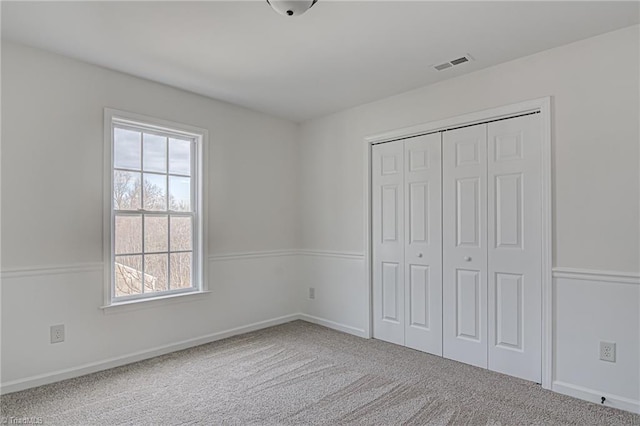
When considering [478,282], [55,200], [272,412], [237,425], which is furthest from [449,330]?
[55,200]

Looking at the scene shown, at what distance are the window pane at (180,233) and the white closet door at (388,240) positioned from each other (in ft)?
6.32

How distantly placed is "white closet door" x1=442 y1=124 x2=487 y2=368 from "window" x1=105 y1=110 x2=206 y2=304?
242 centimetres

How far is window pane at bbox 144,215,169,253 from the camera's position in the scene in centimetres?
345

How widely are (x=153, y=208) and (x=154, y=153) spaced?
52cm

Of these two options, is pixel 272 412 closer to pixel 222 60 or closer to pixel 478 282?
pixel 478 282

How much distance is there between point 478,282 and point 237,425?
220 centimetres

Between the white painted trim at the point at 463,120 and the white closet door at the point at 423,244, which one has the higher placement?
the white painted trim at the point at 463,120

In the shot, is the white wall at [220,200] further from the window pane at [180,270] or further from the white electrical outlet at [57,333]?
the window pane at [180,270]

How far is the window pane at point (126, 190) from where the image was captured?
3258mm

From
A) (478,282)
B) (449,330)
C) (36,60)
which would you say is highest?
(36,60)

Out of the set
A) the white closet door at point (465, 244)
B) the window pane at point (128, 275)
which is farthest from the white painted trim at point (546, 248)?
the window pane at point (128, 275)

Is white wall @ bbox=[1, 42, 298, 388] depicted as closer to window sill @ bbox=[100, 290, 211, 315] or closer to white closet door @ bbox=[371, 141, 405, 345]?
window sill @ bbox=[100, 290, 211, 315]

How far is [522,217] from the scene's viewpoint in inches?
116

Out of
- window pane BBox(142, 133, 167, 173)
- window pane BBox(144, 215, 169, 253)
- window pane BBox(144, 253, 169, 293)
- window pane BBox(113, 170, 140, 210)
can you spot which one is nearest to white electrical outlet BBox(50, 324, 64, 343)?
window pane BBox(144, 253, 169, 293)
